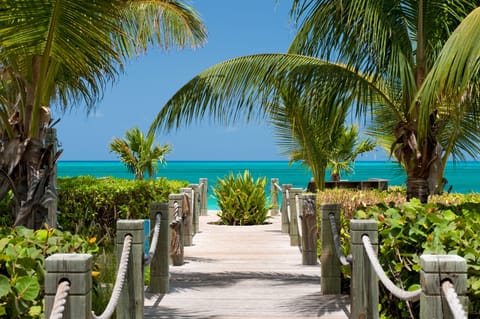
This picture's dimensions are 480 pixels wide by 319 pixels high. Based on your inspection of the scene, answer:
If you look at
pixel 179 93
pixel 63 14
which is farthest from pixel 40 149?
pixel 179 93

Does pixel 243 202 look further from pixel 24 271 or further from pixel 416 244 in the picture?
pixel 24 271

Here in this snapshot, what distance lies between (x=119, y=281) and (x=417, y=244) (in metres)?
2.47

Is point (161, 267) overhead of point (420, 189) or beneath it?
beneath

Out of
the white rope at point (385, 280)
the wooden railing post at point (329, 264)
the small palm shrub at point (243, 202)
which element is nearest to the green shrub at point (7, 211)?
the small palm shrub at point (243, 202)

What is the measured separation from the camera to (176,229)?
9992mm

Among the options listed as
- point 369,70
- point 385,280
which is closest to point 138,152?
point 369,70

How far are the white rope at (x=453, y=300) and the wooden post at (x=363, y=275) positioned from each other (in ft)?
7.71

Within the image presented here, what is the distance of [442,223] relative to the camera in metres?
5.55

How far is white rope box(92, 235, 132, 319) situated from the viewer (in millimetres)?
4188

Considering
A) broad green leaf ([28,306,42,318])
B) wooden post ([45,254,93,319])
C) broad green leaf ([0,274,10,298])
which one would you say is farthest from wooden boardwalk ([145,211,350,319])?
wooden post ([45,254,93,319])

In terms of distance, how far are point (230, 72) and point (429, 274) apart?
245 inches

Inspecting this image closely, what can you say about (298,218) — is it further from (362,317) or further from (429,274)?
(429,274)

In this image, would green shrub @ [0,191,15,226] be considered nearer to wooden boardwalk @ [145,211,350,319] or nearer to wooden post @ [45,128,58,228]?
wooden boardwalk @ [145,211,350,319]

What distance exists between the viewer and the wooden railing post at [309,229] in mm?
9789
